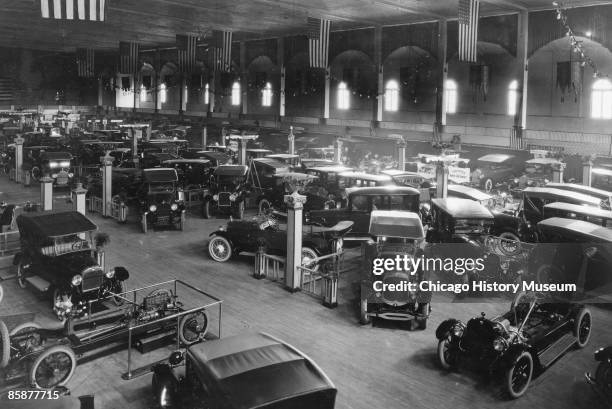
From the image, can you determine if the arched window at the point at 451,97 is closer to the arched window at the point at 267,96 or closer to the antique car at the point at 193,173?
the arched window at the point at 267,96

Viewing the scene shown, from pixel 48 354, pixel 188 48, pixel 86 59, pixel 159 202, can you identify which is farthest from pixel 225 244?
pixel 86 59

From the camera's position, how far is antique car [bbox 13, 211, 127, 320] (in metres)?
11.5

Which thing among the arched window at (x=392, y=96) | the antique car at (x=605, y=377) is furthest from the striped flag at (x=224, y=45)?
the antique car at (x=605, y=377)

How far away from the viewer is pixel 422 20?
114 ft

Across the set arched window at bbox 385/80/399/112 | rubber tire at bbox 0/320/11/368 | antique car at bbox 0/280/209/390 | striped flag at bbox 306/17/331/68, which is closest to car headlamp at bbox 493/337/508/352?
antique car at bbox 0/280/209/390

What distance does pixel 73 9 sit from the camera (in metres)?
13.2

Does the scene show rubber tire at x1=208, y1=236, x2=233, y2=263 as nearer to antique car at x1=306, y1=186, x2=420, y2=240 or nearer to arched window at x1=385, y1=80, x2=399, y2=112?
antique car at x1=306, y1=186, x2=420, y2=240

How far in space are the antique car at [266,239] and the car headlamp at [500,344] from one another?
577 cm

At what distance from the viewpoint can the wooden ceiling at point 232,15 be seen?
29.7 m

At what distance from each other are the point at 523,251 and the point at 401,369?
7.26 m

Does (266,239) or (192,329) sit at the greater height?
(266,239)

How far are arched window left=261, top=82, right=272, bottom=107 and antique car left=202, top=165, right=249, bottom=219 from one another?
2665cm

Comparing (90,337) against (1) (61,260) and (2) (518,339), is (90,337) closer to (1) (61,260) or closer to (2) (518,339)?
(1) (61,260)

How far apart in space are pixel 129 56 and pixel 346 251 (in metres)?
29.6
